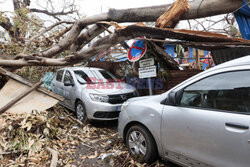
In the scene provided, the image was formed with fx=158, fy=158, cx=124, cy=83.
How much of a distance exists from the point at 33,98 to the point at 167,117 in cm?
435

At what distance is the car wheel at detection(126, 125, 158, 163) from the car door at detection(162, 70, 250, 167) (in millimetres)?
284

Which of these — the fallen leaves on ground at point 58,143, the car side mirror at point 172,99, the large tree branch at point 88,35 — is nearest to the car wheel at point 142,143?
the fallen leaves on ground at point 58,143

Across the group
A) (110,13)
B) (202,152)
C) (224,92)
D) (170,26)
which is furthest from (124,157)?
(110,13)

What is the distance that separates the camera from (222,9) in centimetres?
349

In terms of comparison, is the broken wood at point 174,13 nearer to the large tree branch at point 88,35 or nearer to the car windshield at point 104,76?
the large tree branch at point 88,35

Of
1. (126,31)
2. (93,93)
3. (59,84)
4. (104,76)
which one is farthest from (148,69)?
(59,84)

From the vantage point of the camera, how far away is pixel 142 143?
2873mm

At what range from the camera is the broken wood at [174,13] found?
11.9ft

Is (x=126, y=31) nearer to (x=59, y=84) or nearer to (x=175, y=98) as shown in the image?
(x=175, y=98)

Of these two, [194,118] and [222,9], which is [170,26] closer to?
[222,9]

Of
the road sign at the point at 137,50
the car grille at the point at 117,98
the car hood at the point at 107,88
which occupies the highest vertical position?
the road sign at the point at 137,50

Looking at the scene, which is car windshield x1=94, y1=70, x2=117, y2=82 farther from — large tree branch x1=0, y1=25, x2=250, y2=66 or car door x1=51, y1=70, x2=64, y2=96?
car door x1=51, y1=70, x2=64, y2=96

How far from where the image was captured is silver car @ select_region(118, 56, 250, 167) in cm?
175

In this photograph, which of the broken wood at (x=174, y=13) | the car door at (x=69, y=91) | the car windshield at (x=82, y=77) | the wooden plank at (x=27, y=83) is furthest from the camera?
the car windshield at (x=82, y=77)
